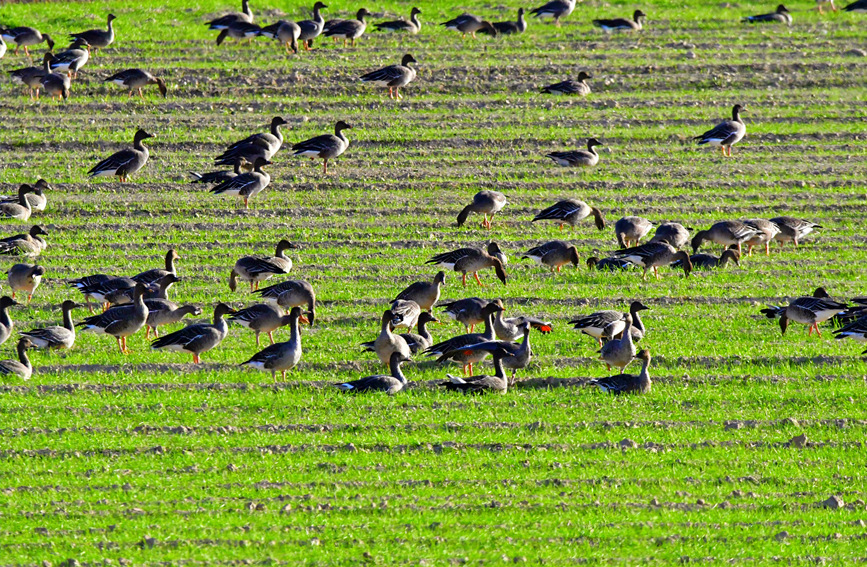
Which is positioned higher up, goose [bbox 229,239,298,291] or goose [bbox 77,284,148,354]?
goose [bbox 77,284,148,354]

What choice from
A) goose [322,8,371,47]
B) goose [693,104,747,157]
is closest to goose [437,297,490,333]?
goose [693,104,747,157]

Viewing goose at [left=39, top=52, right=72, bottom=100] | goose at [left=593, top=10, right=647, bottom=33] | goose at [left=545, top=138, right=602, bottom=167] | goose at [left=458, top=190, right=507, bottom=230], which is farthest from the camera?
goose at [left=593, top=10, right=647, bottom=33]

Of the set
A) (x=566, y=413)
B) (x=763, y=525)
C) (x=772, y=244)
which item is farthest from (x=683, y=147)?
(x=763, y=525)

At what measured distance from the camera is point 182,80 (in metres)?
35.9

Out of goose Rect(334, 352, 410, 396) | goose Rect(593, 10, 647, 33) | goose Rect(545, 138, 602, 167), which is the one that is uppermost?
goose Rect(334, 352, 410, 396)

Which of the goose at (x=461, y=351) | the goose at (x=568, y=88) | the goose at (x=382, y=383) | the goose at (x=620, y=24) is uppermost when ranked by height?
the goose at (x=382, y=383)

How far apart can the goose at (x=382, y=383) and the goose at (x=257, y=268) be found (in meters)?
5.00

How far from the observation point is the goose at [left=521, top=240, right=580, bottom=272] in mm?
23734

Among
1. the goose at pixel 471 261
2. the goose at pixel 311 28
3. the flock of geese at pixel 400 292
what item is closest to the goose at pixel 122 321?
the flock of geese at pixel 400 292

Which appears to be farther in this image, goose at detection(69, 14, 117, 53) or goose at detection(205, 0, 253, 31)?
goose at detection(205, 0, 253, 31)

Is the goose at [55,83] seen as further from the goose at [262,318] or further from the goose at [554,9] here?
the goose at [262,318]

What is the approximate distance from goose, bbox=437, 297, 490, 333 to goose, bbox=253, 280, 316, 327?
2.21 m

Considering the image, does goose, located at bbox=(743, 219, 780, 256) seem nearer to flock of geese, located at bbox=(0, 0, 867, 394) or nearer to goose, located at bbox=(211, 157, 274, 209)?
flock of geese, located at bbox=(0, 0, 867, 394)

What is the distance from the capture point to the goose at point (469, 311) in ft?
67.6
